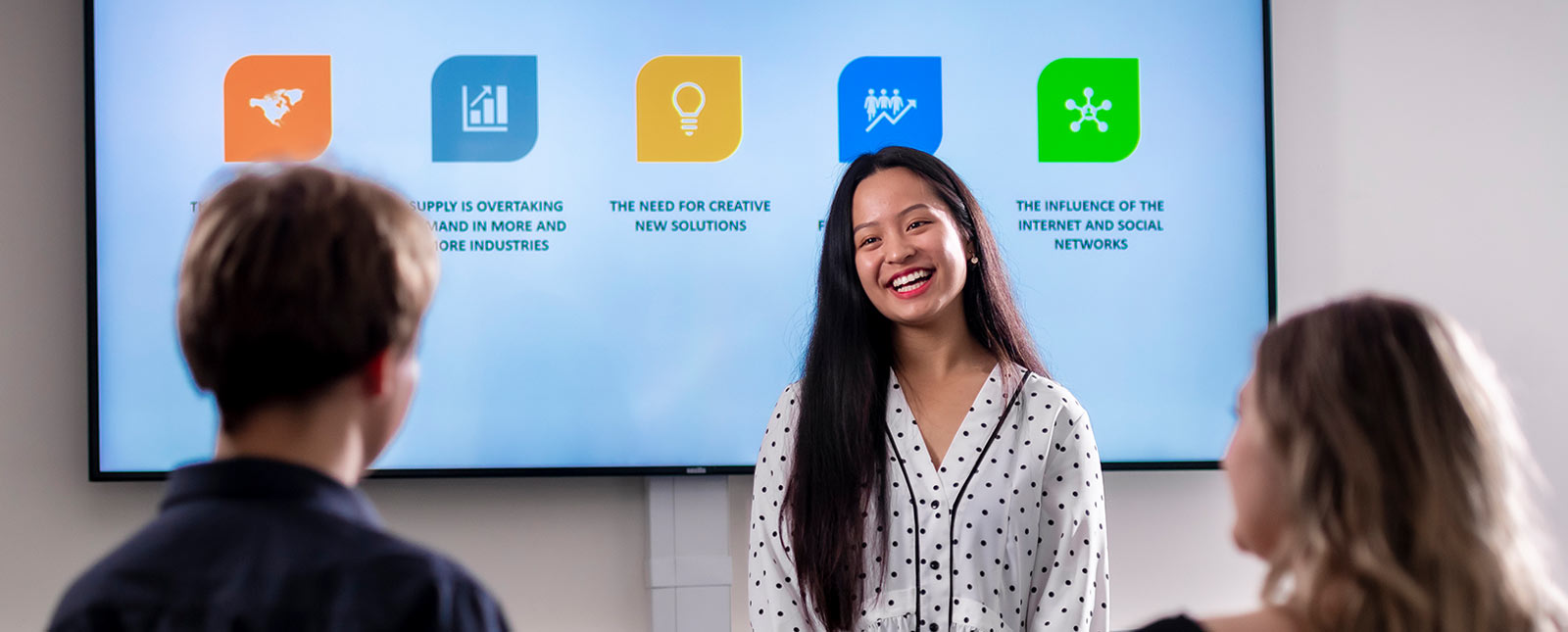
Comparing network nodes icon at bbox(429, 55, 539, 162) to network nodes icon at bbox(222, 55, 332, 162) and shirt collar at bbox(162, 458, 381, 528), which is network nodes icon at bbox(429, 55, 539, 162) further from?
shirt collar at bbox(162, 458, 381, 528)

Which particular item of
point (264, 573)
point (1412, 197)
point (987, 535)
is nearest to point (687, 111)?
point (987, 535)

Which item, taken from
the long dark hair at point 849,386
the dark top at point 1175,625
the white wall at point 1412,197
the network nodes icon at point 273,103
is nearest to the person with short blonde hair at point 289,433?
the dark top at point 1175,625

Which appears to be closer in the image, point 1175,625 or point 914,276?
point 1175,625

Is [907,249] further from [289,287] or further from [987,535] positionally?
[289,287]

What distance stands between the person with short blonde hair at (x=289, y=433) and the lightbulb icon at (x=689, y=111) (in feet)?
5.79

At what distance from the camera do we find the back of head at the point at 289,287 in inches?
32.4

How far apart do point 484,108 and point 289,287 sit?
1873 mm

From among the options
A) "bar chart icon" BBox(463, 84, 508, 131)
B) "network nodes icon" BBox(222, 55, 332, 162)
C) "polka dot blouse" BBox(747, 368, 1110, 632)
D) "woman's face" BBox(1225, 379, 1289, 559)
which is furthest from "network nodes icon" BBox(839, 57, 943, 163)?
"woman's face" BBox(1225, 379, 1289, 559)

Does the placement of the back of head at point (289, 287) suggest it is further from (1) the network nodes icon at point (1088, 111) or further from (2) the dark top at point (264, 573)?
(1) the network nodes icon at point (1088, 111)

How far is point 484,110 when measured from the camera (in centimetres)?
260

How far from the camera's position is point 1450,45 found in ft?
9.34

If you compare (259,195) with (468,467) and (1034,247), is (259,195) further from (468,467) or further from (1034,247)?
(1034,247)

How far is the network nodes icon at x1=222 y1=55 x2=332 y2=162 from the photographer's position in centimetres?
258

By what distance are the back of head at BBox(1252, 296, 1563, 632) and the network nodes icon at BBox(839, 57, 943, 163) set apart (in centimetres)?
178
